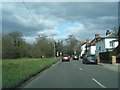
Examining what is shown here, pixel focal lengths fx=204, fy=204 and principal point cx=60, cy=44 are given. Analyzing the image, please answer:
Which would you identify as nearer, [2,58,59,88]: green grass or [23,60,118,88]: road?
[2,58,59,88]: green grass

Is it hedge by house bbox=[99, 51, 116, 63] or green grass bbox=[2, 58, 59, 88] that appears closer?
green grass bbox=[2, 58, 59, 88]

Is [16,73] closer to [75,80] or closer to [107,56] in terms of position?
[75,80]

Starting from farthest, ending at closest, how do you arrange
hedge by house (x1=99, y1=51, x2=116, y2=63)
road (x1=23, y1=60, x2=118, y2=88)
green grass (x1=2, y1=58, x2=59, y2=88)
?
hedge by house (x1=99, y1=51, x2=116, y2=63) → road (x1=23, y1=60, x2=118, y2=88) → green grass (x1=2, y1=58, x2=59, y2=88)

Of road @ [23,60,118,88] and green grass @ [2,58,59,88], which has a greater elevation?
green grass @ [2,58,59,88]

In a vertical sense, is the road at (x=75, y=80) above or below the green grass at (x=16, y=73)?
below

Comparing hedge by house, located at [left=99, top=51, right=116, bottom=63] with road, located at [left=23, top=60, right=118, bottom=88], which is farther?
hedge by house, located at [left=99, top=51, right=116, bottom=63]

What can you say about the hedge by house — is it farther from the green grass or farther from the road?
the road

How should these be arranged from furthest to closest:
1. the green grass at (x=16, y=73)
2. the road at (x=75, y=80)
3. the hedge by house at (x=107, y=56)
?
A: the hedge by house at (x=107, y=56) < the road at (x=75, y=80) < the green grass at (x=16, y=73)

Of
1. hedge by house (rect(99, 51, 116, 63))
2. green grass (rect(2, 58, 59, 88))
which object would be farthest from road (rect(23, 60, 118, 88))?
hedge by house (rect(99, 51, 116, 63))

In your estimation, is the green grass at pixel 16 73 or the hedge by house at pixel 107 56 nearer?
the green grass at pixel 16 73

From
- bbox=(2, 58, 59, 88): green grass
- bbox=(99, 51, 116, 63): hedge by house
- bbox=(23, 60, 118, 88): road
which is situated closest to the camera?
bbox=(2, 58, 59, 88): green grass

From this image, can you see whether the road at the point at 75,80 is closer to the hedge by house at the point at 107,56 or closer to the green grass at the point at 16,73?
the green grass at the point at 16,73

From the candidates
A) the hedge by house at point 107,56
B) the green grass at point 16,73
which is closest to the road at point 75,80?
the green grass at point 16,73

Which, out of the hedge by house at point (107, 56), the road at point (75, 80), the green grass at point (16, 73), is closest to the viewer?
the green grass at point (16, 73)
